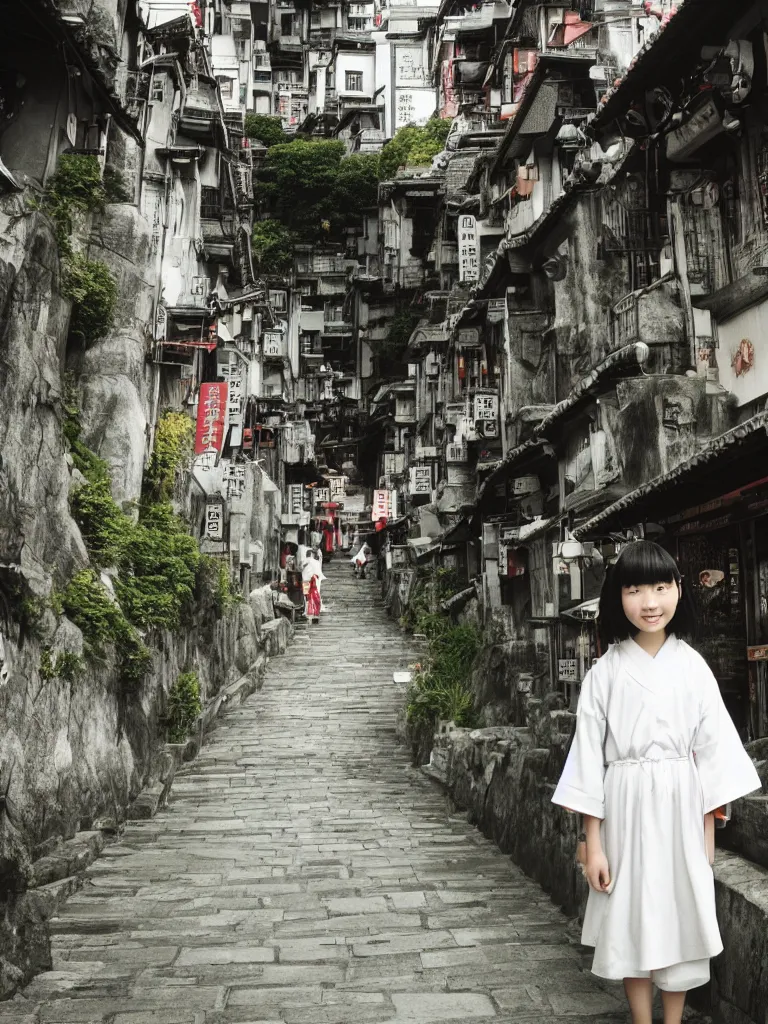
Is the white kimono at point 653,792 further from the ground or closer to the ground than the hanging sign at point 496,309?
closer to the ground

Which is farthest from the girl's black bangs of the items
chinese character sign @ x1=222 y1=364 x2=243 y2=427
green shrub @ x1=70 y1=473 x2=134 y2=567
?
chinese character sign @ x1=222 y1=364 x2=243 y2=427

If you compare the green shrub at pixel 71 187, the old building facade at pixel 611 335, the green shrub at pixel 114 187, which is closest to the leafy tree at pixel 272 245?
the old building facade at pixel 611 335

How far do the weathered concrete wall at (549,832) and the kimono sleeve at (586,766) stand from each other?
3.71ft

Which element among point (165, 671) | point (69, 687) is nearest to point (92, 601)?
point (69, 687)

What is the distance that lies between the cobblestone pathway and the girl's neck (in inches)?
98.1

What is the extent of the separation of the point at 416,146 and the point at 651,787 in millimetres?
53349

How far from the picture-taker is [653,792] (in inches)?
177

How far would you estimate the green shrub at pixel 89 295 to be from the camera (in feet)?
64.5

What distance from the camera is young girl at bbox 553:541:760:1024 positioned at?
4.39m

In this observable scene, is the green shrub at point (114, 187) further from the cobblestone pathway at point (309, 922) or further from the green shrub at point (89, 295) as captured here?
the cobblestone pathway at point (309, 922)

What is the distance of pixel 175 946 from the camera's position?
7586 millimetres

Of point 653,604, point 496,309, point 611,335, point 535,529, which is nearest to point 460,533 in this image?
point 496,309

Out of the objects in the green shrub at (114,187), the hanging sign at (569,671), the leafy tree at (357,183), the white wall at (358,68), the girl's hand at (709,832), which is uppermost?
the white wall at (358,68)

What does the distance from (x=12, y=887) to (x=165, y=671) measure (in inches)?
511
